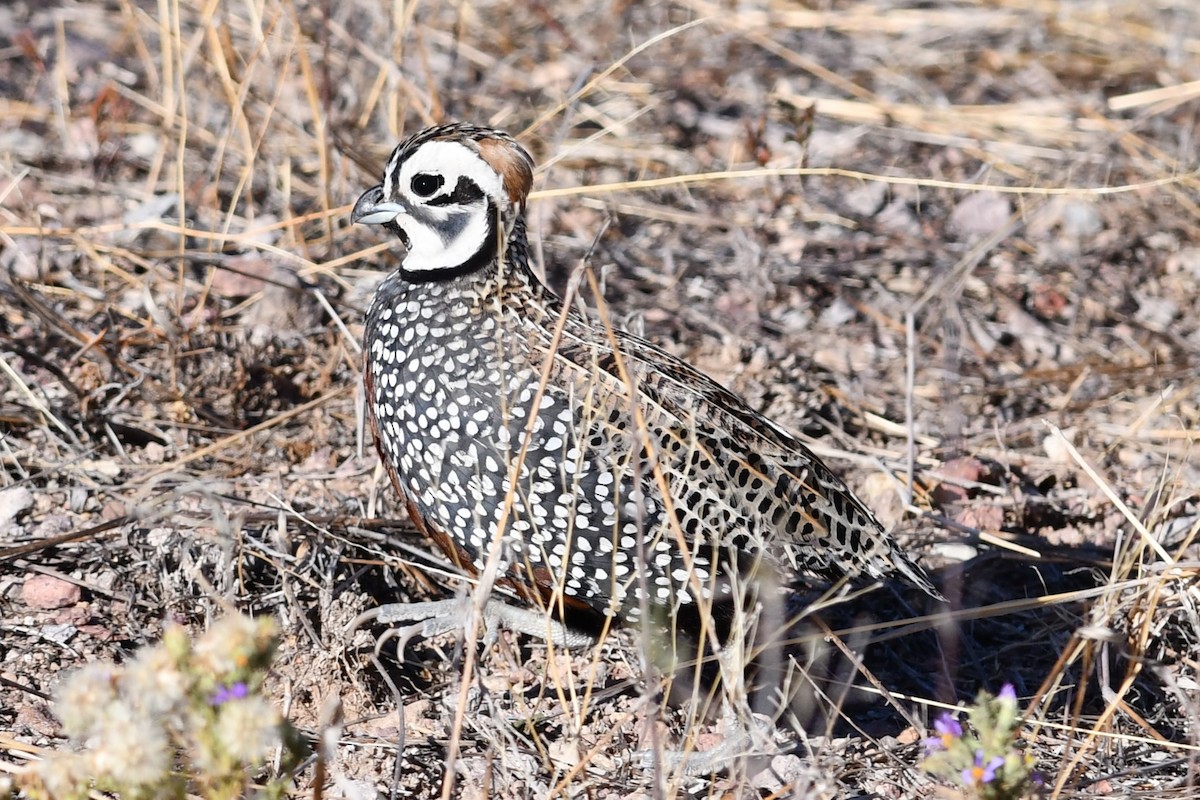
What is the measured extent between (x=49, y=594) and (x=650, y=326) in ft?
8.53

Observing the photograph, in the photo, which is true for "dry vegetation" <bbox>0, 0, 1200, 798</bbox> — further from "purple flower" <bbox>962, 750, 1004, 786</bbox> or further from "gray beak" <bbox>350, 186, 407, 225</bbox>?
"gray beak" <bbox>350, 186, 407, 225</bbox>

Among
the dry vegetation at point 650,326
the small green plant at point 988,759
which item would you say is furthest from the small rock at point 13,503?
the small green plant at point 988,759

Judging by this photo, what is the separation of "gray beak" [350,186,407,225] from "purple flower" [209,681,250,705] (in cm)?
190

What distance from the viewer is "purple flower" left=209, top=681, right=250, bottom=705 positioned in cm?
234

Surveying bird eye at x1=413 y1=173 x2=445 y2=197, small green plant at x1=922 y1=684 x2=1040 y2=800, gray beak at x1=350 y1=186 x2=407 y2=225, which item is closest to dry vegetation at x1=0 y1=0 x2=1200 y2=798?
small green plant at x1=922 y1=684 x2=1040 y2=800

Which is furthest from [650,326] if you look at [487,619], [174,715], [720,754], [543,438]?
[174,715]

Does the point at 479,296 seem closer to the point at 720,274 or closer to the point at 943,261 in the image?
the point at 720,274

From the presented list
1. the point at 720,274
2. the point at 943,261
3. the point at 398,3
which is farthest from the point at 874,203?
the point at 398,3

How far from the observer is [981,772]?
2668mm

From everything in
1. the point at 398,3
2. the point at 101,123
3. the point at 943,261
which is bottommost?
the point at 943,261

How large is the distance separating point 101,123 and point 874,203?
357 cm

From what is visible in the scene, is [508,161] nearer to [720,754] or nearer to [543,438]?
[543,438]

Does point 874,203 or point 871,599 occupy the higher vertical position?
point 874,203

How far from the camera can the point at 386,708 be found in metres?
4.01
